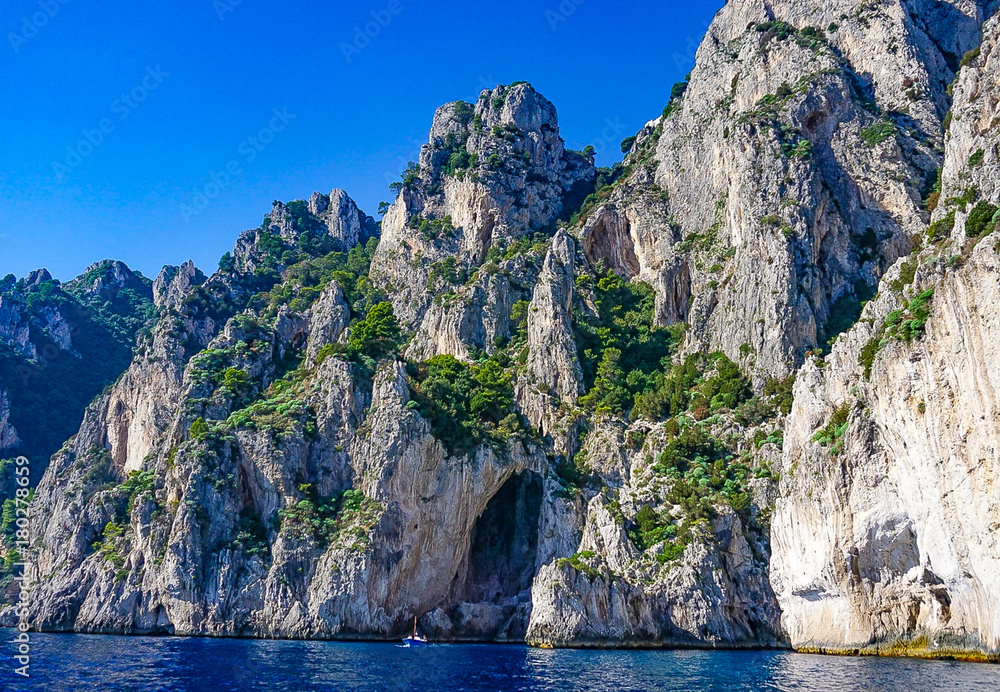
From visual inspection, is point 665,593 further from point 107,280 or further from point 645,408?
point 107,280

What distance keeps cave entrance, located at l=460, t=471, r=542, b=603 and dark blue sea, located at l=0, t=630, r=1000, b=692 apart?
15.6 meters

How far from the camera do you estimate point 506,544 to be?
7431 cm

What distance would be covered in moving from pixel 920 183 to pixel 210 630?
73.5 m

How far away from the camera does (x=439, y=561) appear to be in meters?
69.5

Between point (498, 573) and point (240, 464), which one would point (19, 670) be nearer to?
point (240, 464)

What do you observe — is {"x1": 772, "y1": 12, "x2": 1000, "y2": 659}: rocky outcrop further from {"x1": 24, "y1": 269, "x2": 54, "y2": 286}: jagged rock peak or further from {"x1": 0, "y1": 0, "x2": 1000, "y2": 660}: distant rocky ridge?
{"x1": 24, "y1": 269, "x2": 54, "y2": 286}: jagged rock peak

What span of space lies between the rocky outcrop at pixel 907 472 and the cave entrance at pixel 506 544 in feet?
72.2

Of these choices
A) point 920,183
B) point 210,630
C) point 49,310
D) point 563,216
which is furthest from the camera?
point 49,310

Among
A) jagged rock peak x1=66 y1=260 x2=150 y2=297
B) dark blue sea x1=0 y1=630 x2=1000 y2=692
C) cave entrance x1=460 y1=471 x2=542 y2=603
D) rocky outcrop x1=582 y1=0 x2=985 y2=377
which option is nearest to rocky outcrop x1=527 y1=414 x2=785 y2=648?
dark blue sea x1=0 y1=630 x2=1000 y2=692

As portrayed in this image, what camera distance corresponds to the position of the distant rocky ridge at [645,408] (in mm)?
47031

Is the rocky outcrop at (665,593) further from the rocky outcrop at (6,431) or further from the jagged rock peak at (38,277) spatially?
the jagged rock peak at (38,277)

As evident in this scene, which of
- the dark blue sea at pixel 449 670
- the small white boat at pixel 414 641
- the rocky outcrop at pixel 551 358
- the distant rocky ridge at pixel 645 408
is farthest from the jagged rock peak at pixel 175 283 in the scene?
the dark blue sea at pixel 449 670

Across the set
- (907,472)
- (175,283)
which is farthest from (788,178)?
(175,283)

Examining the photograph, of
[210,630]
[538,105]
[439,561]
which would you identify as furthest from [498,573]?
[538,105]
